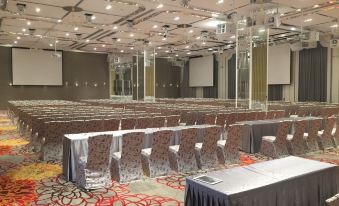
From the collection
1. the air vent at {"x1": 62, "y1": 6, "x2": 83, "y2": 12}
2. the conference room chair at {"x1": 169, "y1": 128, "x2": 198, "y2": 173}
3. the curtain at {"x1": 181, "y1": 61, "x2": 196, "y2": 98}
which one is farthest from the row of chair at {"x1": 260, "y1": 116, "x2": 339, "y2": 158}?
the curtain at {"x1": 181, "y1": 61, "x2": 196, "y2": 98}

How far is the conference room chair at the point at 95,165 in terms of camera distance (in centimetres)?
454

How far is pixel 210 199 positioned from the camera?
2.62 metres

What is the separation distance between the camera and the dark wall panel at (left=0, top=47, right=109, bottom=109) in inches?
907

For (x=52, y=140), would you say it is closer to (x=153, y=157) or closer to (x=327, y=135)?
(x=153, y=157)

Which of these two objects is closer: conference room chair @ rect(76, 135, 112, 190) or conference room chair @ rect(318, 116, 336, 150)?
conference room chair @ rect(76, 135, 112, 190)

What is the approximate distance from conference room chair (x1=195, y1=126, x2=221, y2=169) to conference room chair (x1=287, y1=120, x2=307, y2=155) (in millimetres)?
2030

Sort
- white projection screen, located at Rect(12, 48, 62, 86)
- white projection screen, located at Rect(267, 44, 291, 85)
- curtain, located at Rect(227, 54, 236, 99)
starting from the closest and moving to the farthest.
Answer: white projection screen, located at Rect(267, 44, 291, 85) < white projection screen, located at Rect(12, 48, 62, 86) < curtain, located at Rect(227, 54, 236, 99)

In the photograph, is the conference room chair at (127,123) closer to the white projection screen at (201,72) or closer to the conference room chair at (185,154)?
the conference room chair at (185,154)

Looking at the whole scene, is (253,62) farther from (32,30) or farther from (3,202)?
(32,30)

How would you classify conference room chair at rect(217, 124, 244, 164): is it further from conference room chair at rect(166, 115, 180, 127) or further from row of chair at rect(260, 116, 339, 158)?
conference room chair at rect(166, 115, 180, 127)

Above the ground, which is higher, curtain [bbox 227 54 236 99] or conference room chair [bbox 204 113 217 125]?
curtain [bbox 227 54 236 99]

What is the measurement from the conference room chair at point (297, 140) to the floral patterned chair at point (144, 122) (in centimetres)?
317

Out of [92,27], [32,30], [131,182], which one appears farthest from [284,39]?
[131,182]

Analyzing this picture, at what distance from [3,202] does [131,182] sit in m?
1.80
